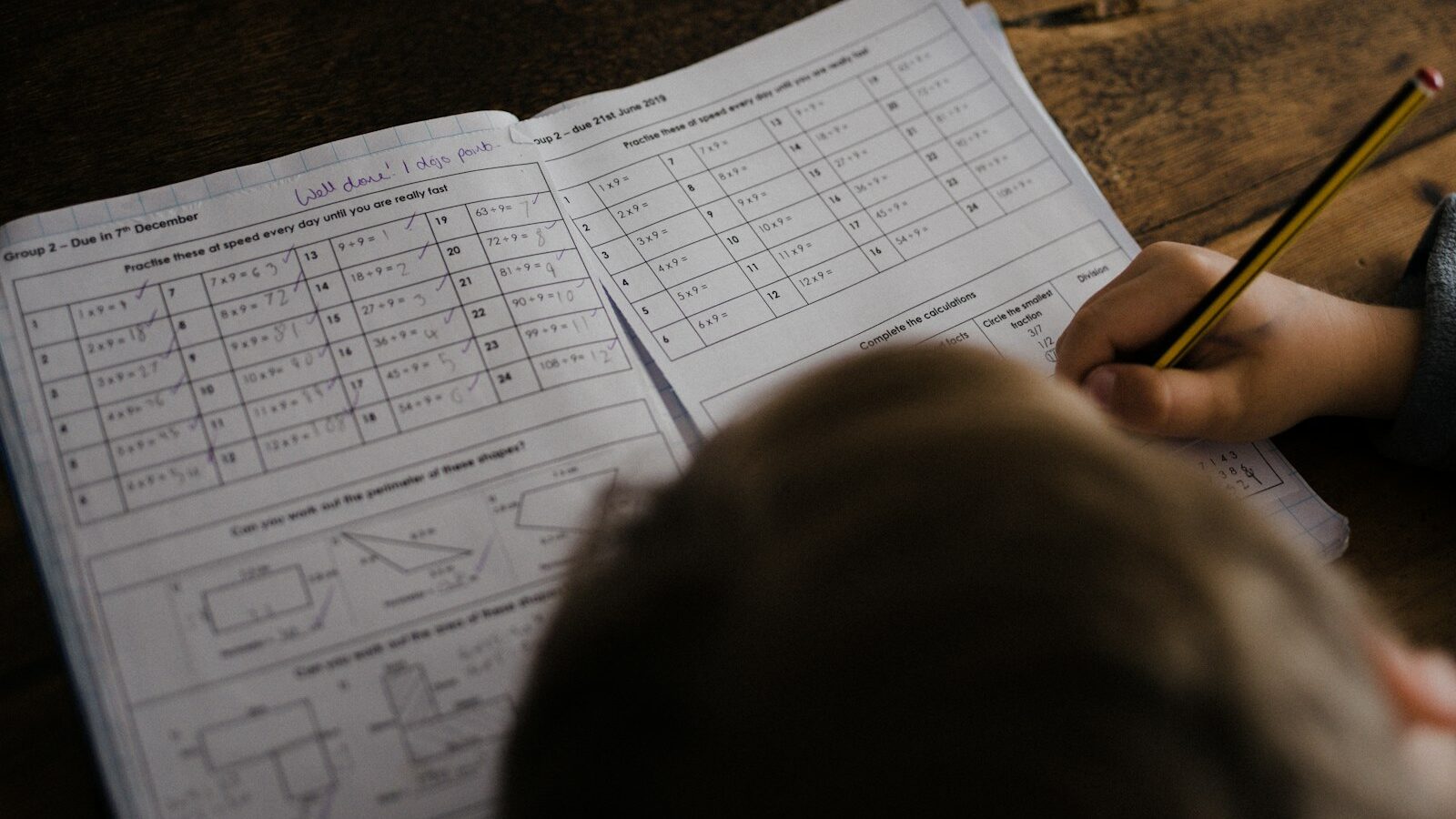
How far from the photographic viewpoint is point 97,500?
1.52 ft

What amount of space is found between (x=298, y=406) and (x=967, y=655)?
36 cm

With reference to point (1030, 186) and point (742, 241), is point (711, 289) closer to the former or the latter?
point (742, 241)

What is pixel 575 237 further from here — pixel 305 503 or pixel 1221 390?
pixel 1221 390

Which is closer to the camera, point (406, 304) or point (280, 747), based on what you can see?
point (280, 747)

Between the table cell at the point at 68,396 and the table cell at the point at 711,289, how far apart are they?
11.2 inches

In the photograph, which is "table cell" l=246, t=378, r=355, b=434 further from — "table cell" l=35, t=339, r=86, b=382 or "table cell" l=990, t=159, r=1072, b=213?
"table cell" l=990, t=159, r=1072, b=213

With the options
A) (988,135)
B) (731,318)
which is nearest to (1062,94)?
(988,135)

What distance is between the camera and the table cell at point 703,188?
598mm

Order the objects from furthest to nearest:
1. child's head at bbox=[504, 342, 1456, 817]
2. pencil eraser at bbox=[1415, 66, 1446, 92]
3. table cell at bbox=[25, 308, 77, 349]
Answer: table cell at bbox=[25, 308, 77, 349], pencil eraser at bbox=[1415, 66, 1446, 92], child's head at bbox=[504, 342, 1456, 817]

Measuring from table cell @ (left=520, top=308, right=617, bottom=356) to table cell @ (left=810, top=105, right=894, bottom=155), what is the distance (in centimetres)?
18

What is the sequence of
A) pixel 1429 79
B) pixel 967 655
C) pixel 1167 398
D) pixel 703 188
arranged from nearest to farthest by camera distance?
pixel 967 655 < pixel 1429 79 < pixel 1167 398 < pixel 703 188

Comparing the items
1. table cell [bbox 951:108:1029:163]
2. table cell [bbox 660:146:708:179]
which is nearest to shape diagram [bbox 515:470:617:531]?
table cell [bbox 660:146:708:179]

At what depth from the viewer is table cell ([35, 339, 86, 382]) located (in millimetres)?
492

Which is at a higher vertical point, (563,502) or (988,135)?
(988,135)
